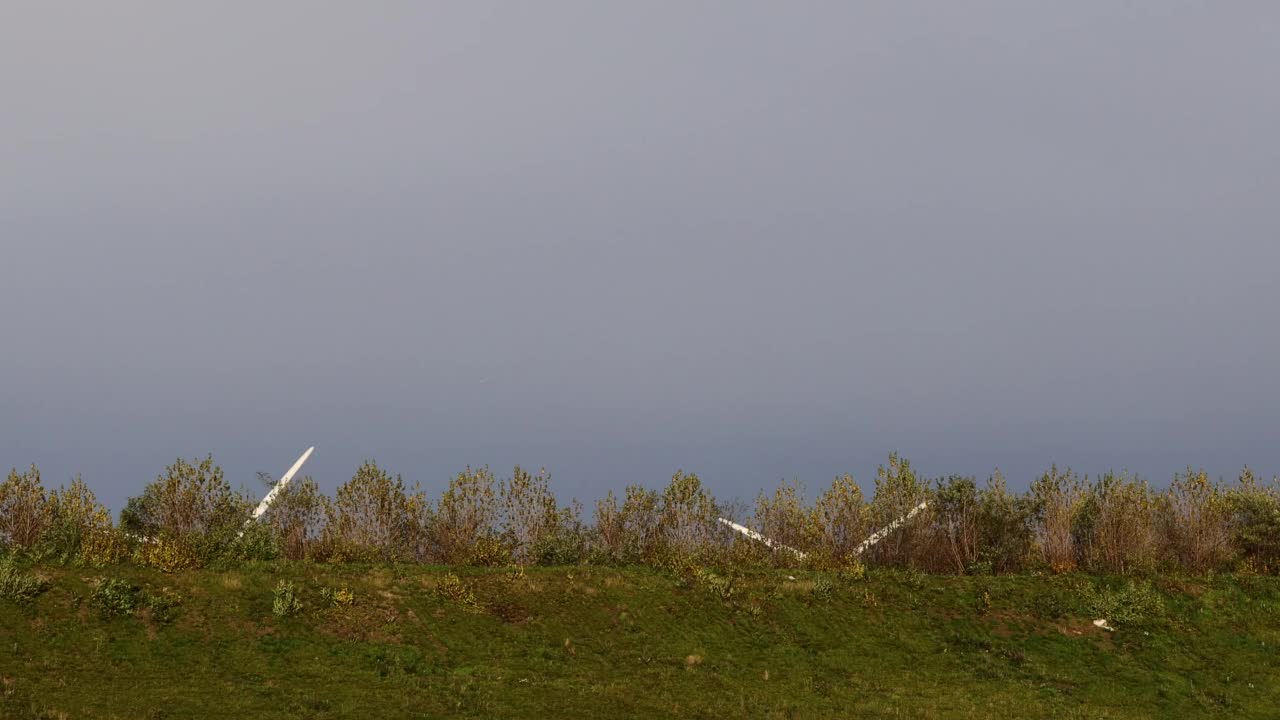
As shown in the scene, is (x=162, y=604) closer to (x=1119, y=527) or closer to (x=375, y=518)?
(x=375, y=518)

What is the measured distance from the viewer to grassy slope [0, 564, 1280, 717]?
92.2ft

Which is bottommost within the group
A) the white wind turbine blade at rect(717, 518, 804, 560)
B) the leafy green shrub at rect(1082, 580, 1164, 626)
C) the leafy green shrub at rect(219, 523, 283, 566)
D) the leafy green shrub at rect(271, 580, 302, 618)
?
the leafy green shrub at rect(271, 580, 302, 618)

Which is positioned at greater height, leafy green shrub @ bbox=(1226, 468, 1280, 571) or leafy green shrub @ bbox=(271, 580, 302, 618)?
leafy green shrub @ bbox=(1226, 468, 1280, 571)

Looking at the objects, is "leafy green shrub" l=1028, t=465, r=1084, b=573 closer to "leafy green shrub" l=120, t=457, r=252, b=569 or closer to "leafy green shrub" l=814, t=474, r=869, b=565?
"leafy green shrub" l=814, t=474, r=869, b=565

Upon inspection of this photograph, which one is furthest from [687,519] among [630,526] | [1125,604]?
[1125,604]

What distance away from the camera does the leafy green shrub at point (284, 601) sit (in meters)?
34.7

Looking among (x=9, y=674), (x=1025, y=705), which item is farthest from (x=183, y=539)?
(x=1025, y=705)

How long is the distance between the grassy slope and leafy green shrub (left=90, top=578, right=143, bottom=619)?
1.75ft

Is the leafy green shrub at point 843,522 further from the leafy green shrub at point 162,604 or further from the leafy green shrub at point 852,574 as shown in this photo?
the leafy green shrub at point 162,604

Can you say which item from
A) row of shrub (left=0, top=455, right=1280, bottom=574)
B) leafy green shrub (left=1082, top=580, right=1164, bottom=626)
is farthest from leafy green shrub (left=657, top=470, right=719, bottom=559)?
leafy green shrub (left=1082, top=580, right=1164, bottom=626)

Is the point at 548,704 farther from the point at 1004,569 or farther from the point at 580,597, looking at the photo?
the point at 1004,569

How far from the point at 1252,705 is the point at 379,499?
41.8 meters

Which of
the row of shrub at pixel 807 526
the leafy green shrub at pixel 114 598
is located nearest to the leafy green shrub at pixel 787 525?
the row of shrub at pixel 807 526

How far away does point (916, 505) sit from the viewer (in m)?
54.3
